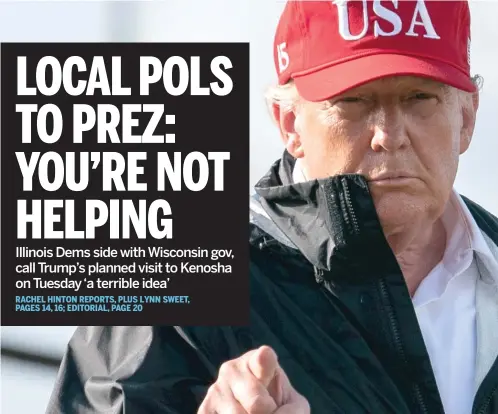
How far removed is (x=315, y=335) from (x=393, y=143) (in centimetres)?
28

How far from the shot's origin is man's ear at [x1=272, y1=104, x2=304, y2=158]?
1722mm

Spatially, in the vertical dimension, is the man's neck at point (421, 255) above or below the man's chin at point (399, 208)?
below

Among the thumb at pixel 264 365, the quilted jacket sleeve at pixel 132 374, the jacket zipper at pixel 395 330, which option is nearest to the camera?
the thumb at pixel 264 365

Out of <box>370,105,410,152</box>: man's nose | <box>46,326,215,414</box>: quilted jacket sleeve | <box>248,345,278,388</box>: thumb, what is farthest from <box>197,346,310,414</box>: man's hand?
<box>370,105,410,152</box>: man's nose

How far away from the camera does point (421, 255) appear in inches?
70.6

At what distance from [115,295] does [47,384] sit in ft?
1.07

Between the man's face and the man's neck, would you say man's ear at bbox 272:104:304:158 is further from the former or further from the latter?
the man's neck

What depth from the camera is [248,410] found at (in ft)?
4.04

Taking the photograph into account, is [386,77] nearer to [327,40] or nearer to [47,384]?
[327,40]

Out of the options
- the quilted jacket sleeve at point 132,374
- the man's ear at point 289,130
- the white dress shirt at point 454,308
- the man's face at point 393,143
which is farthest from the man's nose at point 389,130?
the quilted jacket sleeve at point 132,374

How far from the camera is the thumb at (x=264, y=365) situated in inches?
48.0

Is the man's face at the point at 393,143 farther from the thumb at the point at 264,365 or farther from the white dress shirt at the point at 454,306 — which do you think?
the thumb at the point at 264,365

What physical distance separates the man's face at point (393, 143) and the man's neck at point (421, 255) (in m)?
0.11

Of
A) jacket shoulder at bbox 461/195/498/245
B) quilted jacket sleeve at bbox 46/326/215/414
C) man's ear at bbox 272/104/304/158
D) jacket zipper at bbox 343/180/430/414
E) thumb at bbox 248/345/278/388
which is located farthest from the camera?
jacket shoulder at bbox 461/195/498/245
